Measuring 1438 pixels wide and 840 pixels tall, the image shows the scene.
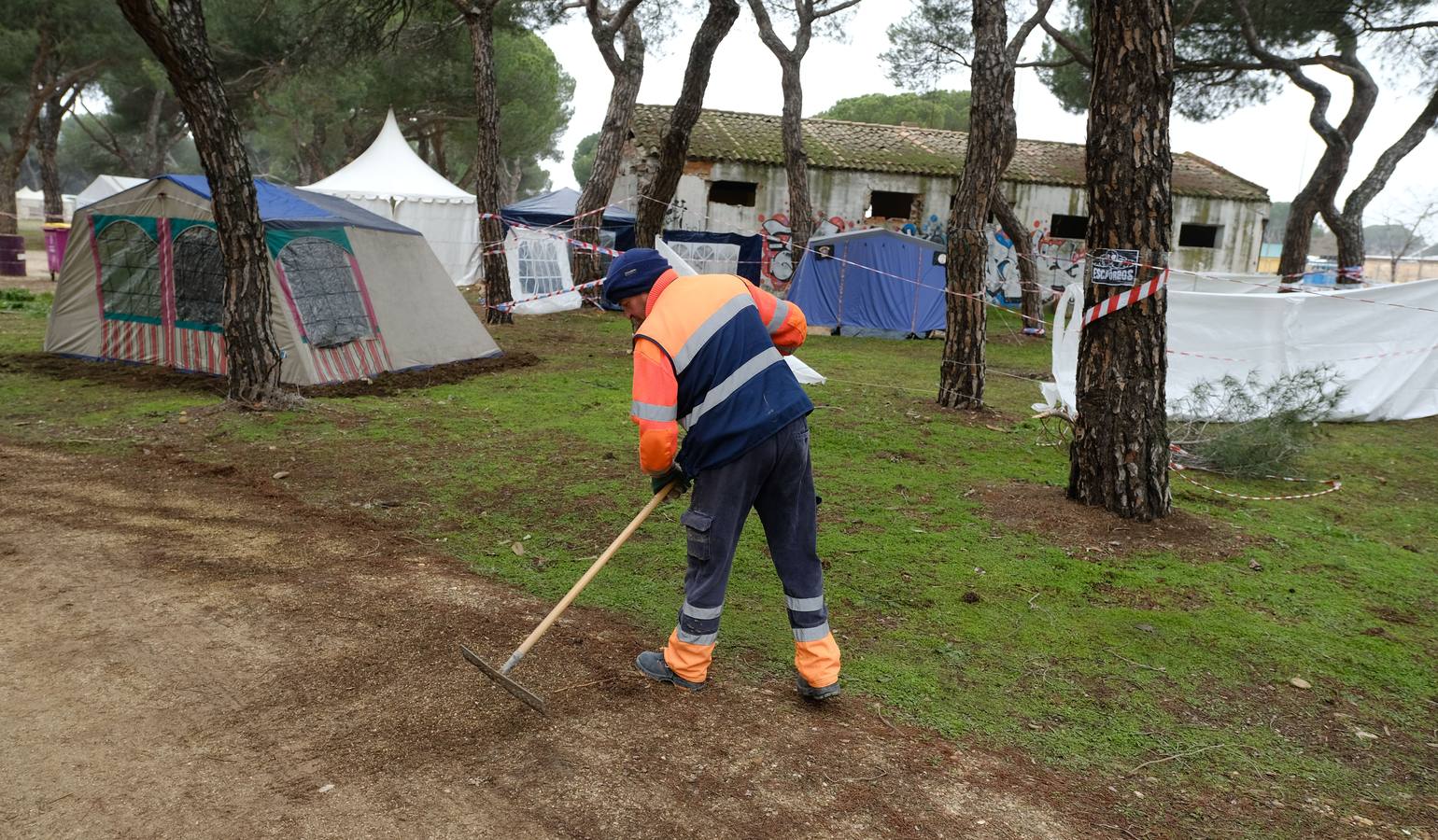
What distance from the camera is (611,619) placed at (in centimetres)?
406

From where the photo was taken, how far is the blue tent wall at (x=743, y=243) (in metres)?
20.2

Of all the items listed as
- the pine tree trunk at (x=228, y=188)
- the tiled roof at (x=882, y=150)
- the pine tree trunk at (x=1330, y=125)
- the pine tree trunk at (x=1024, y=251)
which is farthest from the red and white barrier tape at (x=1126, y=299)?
the tiled roof at (x=882, y=150)

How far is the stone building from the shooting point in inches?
877

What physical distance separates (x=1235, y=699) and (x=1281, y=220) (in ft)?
365

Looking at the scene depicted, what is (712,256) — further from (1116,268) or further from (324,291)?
(1116,268)

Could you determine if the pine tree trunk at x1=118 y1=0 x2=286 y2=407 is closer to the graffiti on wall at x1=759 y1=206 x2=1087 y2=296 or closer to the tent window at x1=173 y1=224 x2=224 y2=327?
the tent window at x1=173 y1=224 x2=224 y2=327

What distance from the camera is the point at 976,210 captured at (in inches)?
351

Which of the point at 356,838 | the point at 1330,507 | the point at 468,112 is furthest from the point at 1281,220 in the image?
the point at 356,838

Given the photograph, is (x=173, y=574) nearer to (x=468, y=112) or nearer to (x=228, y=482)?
(x=228, y=482)

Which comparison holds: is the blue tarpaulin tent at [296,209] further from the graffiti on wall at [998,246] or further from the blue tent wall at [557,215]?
the graffiti on wall at [998,246]

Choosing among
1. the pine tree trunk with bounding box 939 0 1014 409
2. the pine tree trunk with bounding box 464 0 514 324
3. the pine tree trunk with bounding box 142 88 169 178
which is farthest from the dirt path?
the pine tree trunk with bounding box 142 88 169 178

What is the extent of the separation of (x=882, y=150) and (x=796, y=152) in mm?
7221

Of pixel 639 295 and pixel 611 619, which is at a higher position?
pixel 639 295

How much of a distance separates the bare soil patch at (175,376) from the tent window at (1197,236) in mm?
22511
